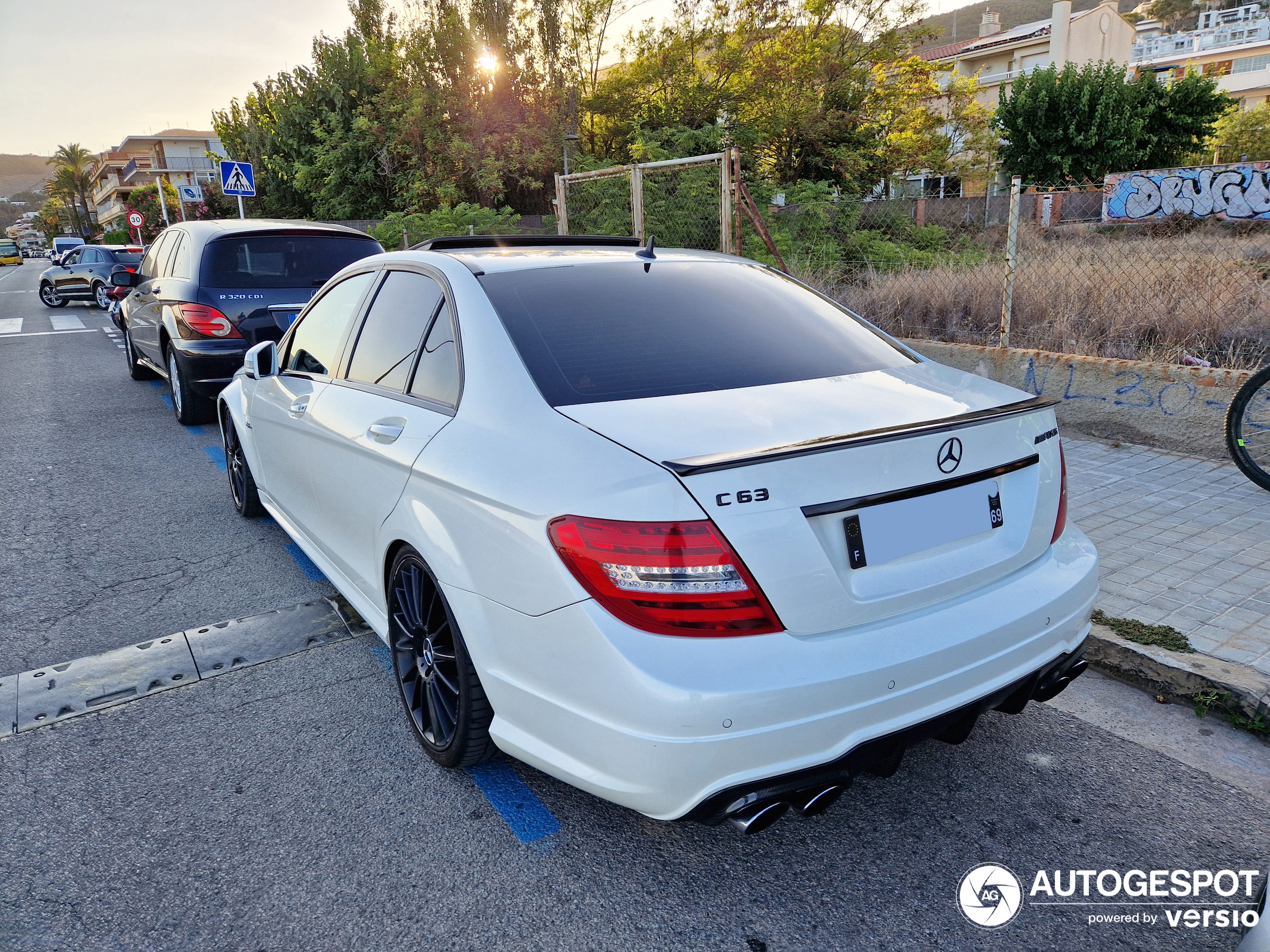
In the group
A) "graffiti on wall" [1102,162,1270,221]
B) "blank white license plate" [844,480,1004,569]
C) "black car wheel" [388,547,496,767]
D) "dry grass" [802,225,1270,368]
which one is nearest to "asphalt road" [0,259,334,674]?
"black car wheel" [388,547,496,767]

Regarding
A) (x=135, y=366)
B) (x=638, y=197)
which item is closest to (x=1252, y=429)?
(x=638, y=197)

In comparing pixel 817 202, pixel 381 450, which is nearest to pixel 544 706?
pixel 381 450

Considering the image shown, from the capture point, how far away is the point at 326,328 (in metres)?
3.74

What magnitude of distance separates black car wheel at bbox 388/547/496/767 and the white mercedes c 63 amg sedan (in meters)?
0.01

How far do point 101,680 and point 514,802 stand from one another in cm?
193

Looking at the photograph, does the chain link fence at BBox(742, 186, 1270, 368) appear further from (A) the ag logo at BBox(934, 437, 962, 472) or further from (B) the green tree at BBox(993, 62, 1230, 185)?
(B) the green tree at BBox(993, 62, 1230, 185)

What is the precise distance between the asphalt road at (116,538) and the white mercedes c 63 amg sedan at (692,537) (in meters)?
1.55

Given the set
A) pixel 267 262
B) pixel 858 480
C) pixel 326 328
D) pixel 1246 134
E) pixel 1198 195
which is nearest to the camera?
pixel 858 480

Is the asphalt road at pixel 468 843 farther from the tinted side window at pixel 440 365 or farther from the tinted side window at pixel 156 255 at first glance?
the tinted side window at pixel 156 255

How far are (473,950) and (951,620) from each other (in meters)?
1.40

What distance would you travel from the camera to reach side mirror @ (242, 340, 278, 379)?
4.25 metres

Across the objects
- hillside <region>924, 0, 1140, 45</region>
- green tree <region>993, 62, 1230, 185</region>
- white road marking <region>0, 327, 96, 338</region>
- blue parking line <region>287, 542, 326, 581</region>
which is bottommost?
blue parking line <region>287, 542, 326, 581</region>

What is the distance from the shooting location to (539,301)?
107 inches

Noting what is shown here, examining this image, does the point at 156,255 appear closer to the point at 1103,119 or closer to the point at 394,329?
the point at 394,329
